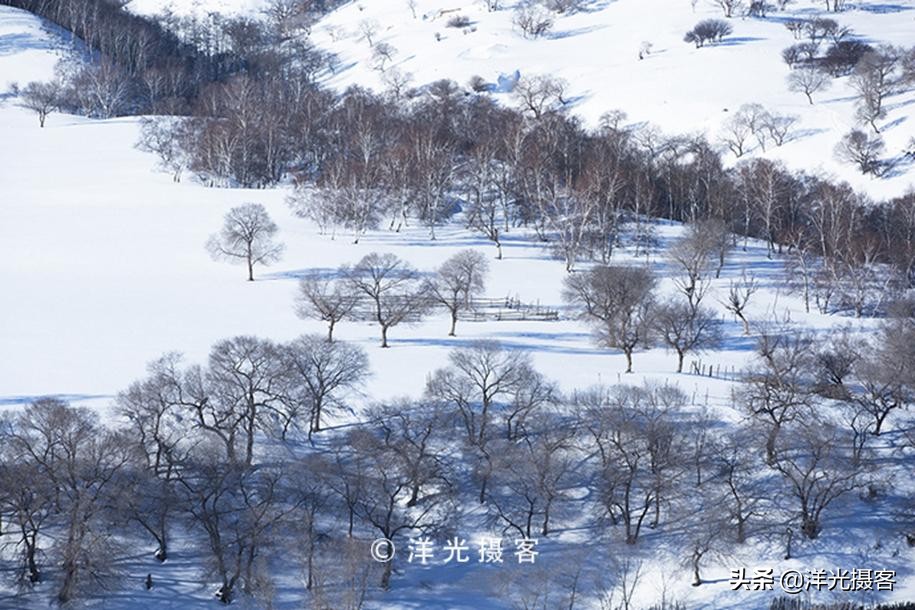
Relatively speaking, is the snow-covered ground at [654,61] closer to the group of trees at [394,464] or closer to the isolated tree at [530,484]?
the group of trees at [394,464]

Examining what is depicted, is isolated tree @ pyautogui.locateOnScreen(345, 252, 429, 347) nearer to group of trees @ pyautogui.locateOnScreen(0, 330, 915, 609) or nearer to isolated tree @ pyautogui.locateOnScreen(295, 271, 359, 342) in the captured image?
isolated tree @ pyautogui.locateOnScreen(295, 271, 359, 342)

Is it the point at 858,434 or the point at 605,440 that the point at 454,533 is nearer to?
the point at 605,440

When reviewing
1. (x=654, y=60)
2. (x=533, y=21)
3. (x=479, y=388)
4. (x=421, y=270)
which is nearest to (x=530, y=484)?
(x=479, y=388)

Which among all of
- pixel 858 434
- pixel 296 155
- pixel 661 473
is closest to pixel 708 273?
pixel 858 434

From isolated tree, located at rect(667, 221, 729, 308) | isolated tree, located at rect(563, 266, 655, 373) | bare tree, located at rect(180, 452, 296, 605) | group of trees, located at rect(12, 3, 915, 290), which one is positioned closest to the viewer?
bare tree, located at rect(180, 452, 296, 605)

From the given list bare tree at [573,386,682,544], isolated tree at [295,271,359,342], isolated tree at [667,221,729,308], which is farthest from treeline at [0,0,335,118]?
bare tree at [573,386,682,544]

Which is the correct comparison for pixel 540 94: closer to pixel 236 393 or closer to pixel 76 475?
pixel 236 393
